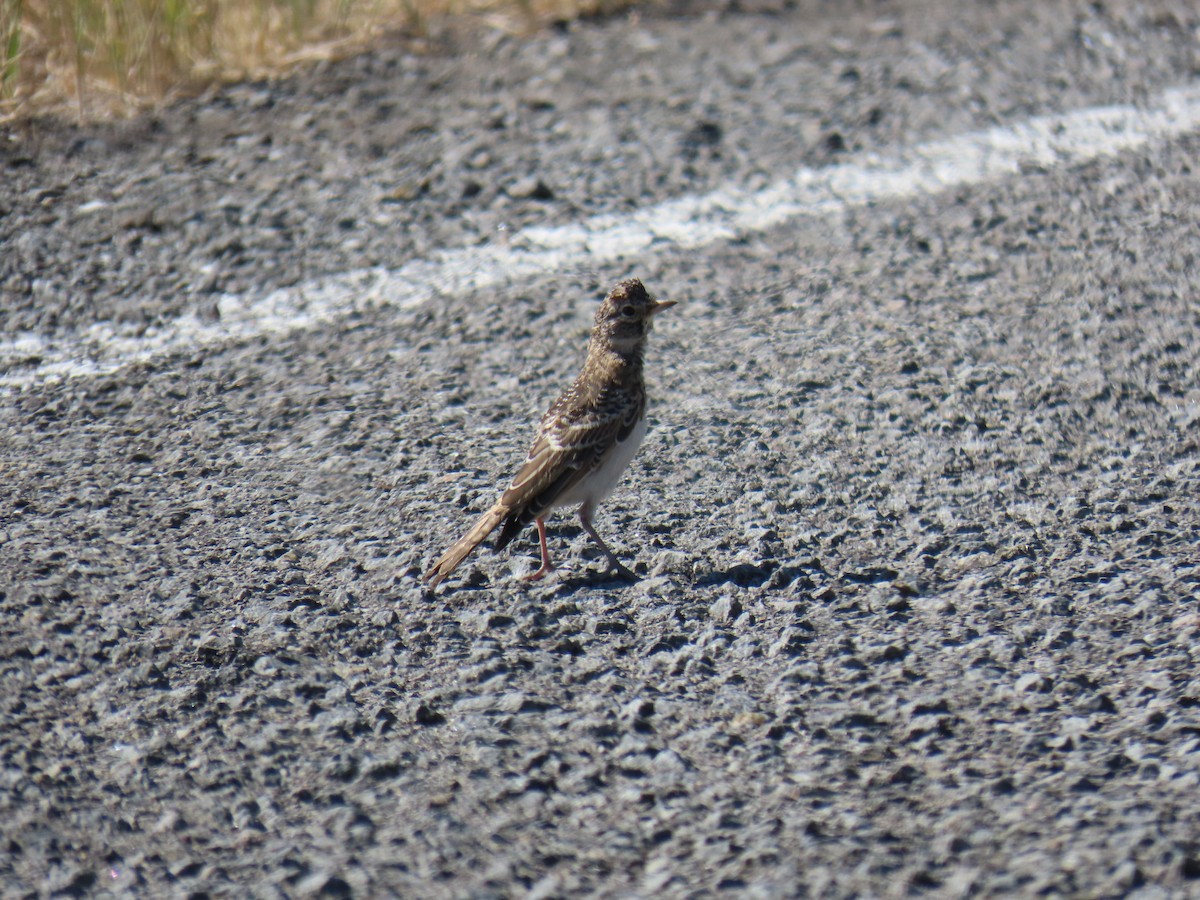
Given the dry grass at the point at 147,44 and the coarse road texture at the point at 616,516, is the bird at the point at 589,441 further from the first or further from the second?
the dry grass at the point at 147,44

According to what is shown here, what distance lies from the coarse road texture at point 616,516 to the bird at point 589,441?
0.36 feet

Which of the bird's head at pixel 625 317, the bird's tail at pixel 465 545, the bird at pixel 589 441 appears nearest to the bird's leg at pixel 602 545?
the bird at pixel 589 441

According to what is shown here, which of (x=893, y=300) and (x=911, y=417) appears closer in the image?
(x=911, y=417)

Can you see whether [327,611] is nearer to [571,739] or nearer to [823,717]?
[571,739]

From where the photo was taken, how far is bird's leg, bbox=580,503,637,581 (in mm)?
4199

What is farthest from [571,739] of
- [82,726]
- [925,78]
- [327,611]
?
[925,78]

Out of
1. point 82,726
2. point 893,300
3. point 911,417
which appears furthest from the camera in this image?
point 893,300

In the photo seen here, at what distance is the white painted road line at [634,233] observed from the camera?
526 centimetres

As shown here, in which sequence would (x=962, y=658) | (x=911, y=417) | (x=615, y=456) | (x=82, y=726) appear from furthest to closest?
(x=911, y=417), (x=615, y=456), (x=962, y=658), (x=82, y=726)

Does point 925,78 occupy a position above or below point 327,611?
above

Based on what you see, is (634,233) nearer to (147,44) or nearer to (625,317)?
(625,317)

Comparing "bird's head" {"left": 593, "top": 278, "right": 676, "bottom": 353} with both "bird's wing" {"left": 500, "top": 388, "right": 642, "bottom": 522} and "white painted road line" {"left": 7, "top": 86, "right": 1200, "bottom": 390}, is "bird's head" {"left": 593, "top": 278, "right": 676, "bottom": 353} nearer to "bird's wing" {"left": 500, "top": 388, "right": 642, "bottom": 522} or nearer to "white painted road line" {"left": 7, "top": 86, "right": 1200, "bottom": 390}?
"bird's wing" {"left": 500, "top": 388, "right": 642, "bottom": 522}

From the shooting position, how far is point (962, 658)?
3.73m

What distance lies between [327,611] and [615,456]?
106 centimetres
